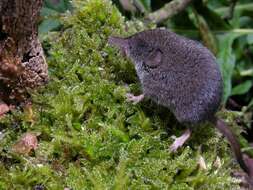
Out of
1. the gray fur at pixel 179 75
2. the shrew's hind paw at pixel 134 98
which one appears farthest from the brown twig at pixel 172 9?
the shrew's hind paw at pixel 134 98

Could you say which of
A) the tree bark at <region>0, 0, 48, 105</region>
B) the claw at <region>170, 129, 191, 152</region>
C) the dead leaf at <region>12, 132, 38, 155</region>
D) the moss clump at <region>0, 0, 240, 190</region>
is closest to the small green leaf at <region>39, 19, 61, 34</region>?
the moss clump at <region>0, 0, 240, 190</region>

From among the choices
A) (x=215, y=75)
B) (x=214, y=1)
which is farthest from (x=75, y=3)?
(x=214, y=1)

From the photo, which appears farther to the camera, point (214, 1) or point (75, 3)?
point (214, 1)

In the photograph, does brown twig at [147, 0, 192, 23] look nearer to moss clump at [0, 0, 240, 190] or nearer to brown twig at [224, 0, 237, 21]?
brown twig at [224, 0, 237, 21]

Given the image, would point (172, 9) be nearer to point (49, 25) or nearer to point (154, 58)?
point (49, 25)

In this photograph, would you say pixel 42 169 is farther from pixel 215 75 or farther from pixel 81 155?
pixel 215 75

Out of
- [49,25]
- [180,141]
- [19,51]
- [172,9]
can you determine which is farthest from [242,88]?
[19,51]

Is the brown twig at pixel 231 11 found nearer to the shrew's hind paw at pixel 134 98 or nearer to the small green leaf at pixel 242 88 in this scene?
the small green leaf at pixel 242 88
